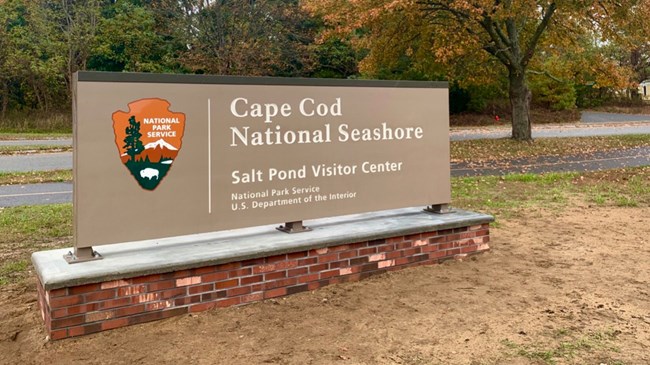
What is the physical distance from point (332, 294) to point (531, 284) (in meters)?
1.65

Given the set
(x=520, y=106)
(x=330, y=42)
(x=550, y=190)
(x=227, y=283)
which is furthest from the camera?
(x=330, y=42)

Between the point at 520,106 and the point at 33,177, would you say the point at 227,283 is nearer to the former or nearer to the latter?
the point at 33,177

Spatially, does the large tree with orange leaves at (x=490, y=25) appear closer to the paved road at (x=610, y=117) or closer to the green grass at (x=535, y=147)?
the green grass at (x=535, y=147)

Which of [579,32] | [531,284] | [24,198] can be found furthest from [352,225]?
[579,32]

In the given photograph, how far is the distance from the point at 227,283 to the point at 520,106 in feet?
60.1

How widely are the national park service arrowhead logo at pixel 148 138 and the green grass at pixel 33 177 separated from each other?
29.8ft

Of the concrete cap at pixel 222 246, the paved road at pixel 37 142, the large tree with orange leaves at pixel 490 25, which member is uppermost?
the large tree with orange leaves at pixel 490 25

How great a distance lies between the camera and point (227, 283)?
4246mm

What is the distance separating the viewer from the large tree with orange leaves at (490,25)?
55.9 ft

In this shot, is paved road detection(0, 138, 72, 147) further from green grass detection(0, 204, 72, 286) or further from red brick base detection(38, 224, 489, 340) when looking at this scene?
red brick base detection(38, 224, 489, 340)

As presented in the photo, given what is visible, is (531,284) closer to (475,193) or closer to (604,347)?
(604,347)

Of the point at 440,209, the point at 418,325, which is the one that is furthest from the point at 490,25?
the point at 418,325

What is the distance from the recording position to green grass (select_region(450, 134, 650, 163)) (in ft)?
55.3

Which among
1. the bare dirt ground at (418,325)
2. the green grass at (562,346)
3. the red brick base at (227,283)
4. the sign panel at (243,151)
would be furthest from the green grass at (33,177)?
the green grass at (562,346)
